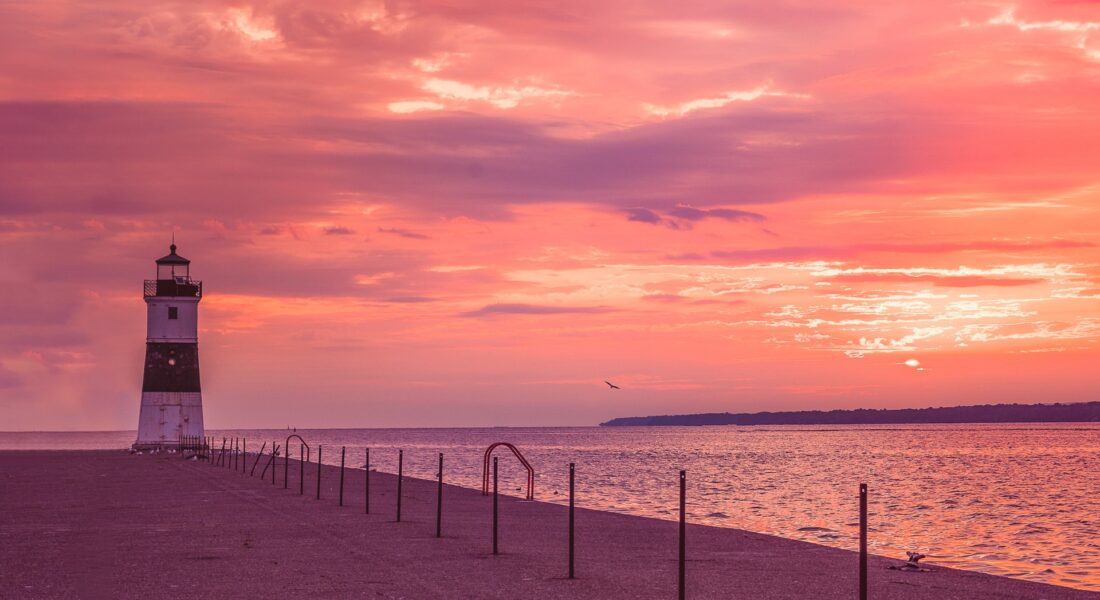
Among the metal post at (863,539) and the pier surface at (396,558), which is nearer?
the metal post at (863,539)

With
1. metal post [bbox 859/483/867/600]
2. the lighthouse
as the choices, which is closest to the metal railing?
the lighthouse

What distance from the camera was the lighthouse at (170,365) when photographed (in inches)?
2621

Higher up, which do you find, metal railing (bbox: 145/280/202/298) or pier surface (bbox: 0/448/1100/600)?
metal railing (bbox: 145/280/202/298)

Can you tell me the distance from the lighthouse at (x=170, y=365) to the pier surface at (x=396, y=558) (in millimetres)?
37660

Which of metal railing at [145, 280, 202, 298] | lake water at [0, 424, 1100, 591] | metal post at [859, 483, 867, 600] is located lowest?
lake water at [0, 424, 1100, 591]

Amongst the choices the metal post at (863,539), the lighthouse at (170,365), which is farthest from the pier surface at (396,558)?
the lighthouse at (170,365)

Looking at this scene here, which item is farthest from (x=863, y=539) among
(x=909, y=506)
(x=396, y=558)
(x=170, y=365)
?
(x=170, y=365)

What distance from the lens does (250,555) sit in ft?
58.1

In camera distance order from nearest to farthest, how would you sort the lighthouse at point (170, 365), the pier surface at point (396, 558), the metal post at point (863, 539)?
the metal post at point (863, 539) < the pier surface at point (396, 558) < the lighthouse at point (170, 365)

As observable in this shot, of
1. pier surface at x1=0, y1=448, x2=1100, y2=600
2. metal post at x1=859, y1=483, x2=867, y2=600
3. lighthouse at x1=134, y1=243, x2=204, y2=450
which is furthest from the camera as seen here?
lighthouse at x1=134, y1=243, x2=204, y2=450

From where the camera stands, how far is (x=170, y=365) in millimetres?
66625

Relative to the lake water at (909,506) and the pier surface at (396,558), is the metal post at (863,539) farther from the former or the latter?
the lake water at (909,506)

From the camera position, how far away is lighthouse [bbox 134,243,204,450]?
6656 centimetres

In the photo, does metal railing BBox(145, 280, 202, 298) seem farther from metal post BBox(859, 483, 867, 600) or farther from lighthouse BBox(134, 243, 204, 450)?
metal post BBox(859, 483, 867, 600)
